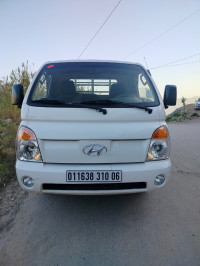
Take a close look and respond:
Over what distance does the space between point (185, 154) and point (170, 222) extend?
10.9 ft

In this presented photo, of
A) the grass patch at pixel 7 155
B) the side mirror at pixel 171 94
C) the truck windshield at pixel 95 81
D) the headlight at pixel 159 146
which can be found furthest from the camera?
the grass patch at pixel 7 155

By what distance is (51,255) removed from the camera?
2.05m

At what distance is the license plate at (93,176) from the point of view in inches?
90.7

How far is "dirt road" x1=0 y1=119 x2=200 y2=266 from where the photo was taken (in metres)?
2.03

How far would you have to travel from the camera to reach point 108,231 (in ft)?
7.91

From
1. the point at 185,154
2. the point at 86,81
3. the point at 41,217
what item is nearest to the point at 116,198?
the point at 41,217

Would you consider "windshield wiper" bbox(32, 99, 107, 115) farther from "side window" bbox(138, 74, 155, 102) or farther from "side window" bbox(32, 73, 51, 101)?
"side window" bbox(138, 74, 155, 102)

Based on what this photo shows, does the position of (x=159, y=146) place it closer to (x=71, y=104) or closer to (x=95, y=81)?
(x=71, y=104)

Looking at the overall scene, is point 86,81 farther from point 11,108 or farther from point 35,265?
point 11,108

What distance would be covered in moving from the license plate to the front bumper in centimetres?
4

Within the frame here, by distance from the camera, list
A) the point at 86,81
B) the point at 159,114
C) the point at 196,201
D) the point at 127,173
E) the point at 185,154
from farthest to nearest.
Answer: the point at 185,154, the point at 86,81, the point at 196,201, the point at 159,114, the point at 127,173

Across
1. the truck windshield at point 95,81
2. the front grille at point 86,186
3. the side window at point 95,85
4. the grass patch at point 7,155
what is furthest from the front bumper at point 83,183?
the grass patch at point 7,155

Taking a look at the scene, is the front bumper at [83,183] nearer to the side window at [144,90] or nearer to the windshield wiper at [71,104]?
the windshield wiper at [71,104]

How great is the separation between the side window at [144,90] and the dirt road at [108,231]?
1.39 m
